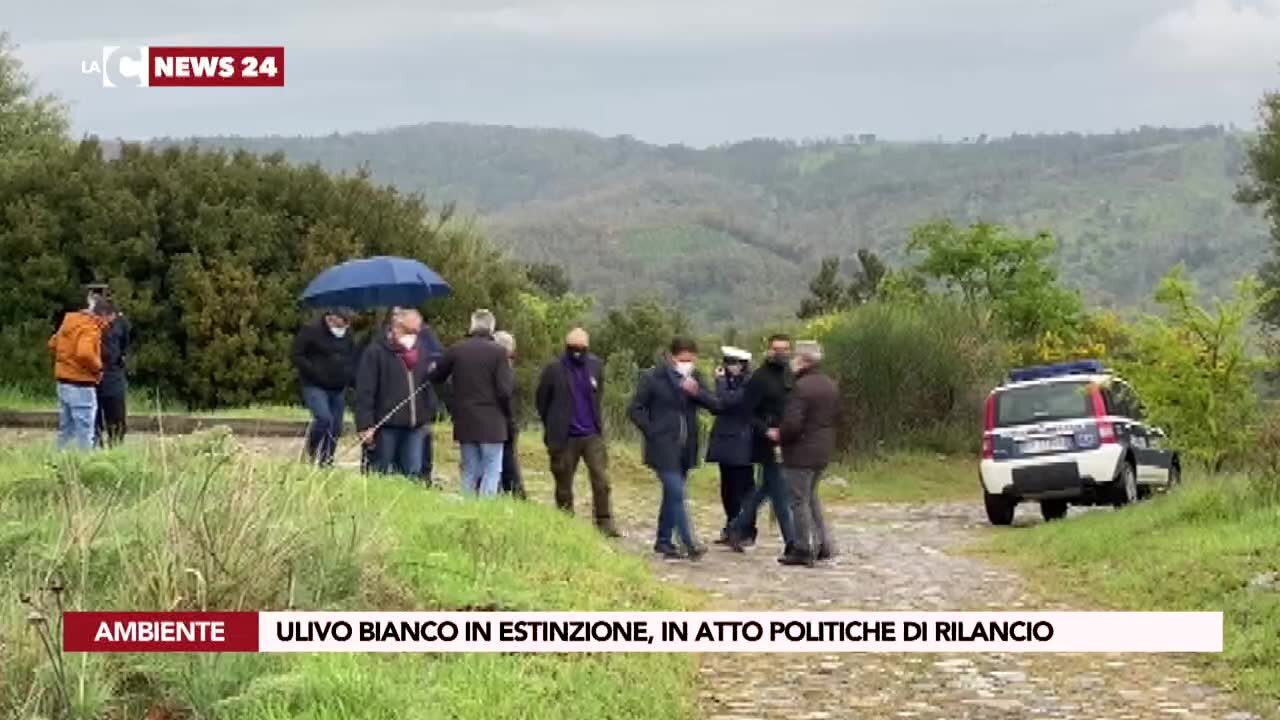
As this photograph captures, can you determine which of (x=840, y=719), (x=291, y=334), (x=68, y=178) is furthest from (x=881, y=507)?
(x=840, y=719)

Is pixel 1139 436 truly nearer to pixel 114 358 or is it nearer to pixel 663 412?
pixel 663 412

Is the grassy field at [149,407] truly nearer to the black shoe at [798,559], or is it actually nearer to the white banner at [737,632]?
the black shoe at [798,559]

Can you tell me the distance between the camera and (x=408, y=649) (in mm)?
7645

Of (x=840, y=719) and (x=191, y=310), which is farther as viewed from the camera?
(x=191, y=310)

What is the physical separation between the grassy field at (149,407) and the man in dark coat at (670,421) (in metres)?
8.75

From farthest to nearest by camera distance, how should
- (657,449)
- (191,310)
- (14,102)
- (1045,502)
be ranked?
(14,102) → (191,310) → (1045,502) → (657,449)

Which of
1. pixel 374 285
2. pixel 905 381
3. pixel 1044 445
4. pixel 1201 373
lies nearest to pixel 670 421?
pixel 374 285

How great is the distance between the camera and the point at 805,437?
14.0 m

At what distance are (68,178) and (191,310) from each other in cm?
319

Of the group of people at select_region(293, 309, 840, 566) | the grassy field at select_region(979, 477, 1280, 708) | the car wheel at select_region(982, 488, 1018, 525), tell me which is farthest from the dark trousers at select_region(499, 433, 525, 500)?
the car wheel at select_region(982, 488, 1018, 525)

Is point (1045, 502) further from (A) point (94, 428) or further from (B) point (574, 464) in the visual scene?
(A) point (94, 428)

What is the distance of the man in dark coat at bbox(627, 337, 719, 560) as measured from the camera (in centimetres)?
1450

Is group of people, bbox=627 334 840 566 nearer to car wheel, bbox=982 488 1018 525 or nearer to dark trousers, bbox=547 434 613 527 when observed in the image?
dark trousers, bbox=547 434 613 527

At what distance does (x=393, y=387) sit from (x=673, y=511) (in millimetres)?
2565
